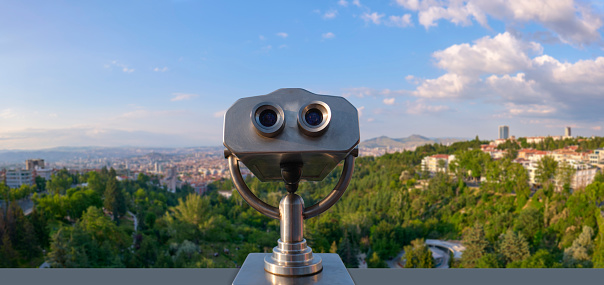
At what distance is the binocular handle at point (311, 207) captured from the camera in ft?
2.64

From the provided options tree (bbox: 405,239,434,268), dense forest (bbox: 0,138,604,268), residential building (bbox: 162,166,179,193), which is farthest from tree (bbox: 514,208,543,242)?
residential building (bbox: 162,166,179,193)

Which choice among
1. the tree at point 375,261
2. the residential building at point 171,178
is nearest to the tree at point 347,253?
the tree at point 375,261

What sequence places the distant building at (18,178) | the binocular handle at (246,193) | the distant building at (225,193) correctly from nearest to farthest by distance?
the binocular handle at (246,193) → the distant building at (18,178) → the distant building at (225,193)

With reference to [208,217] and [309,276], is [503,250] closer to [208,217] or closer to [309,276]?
[208,217]

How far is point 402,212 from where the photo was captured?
20125 mm

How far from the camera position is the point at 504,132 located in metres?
28.7

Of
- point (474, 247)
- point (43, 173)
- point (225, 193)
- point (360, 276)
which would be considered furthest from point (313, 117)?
point (225, 193)

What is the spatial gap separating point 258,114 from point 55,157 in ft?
54.5

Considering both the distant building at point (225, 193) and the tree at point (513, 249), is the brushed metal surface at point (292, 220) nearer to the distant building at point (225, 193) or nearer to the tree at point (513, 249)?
the tree at point (513, 249)

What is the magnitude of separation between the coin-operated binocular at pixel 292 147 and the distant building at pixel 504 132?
1227 inches

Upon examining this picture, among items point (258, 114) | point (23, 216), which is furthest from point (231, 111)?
point (23, 216)

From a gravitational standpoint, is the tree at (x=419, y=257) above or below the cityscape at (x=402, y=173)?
below

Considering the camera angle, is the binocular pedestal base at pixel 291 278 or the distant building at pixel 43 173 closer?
the binocular pedestal base at pixel 291 278

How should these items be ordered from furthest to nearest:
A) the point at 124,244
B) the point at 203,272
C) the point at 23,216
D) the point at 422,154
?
the point at 422,154, the point at 124,244, the point at 23,216, the point at 203,272
